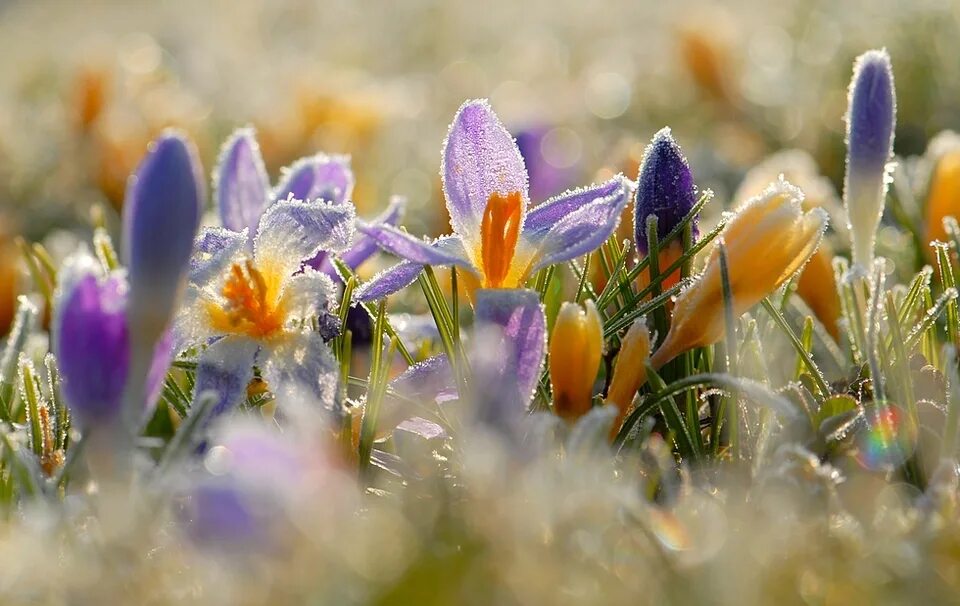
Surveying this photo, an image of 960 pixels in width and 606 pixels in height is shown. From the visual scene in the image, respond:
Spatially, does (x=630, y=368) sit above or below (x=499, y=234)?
below

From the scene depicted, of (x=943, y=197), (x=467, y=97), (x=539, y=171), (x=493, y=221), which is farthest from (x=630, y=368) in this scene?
(x=467, y=97)

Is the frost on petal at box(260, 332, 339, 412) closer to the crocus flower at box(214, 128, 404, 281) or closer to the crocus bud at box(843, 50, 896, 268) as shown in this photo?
the crocus flower at box(214, 128, 404, 281)

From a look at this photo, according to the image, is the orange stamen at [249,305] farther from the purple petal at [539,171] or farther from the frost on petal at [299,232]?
the purple petal at [539,171]

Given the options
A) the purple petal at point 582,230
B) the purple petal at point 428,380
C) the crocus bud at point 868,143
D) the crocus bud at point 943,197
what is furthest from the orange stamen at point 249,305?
the crocus bud at point 943,197

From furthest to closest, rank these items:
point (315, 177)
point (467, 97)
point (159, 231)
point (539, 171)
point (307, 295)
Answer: point (467, 97)
point (539, 171)
point (315, 177)
point (307, 295)
point (159, 231)

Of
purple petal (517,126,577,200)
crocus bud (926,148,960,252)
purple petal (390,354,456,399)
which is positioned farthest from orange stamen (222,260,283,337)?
purple petal (517,126,577,200)

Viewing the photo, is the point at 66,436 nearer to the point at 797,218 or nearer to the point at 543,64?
the point at 797,218

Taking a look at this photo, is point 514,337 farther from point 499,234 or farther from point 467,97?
point 467,97
